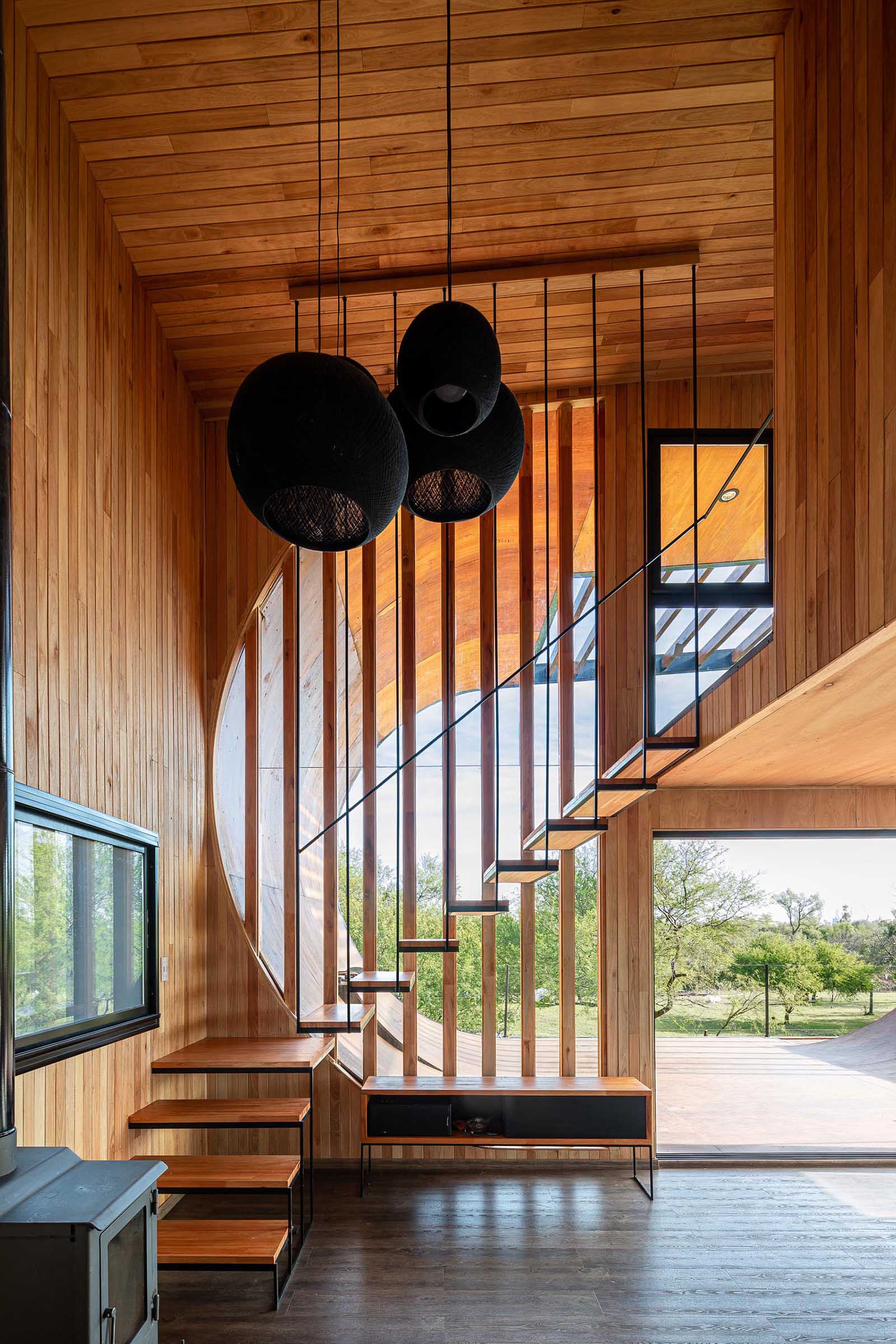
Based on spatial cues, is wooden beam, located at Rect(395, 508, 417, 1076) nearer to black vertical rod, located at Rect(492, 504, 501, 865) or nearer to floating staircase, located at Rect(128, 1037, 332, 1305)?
black vertical rod, located at Rect(492, 504, 501, 865)

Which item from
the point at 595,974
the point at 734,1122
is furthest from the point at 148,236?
the point at 734,1122

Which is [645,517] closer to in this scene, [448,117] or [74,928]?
[448,117]

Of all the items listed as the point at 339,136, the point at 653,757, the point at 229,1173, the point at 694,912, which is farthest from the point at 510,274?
the point at 229,1173

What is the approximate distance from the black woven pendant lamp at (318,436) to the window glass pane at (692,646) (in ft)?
6.48

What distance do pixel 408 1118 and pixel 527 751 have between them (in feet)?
6.79

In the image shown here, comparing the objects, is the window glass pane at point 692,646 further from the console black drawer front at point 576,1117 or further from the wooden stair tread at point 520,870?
the console black drawer front at point 576,1117

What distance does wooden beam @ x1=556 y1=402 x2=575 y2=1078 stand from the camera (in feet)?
18.8

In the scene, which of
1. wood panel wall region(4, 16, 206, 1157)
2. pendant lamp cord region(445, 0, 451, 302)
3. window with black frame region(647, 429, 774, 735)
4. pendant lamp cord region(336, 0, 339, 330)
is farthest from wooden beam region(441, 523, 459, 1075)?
pendant lamp cord region(445, 0, 451, 302)

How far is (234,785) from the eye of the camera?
6.21 metres

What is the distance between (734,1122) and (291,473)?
5242 millimetres

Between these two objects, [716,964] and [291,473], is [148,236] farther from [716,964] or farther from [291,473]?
[716,964]

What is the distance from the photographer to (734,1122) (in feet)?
19.5

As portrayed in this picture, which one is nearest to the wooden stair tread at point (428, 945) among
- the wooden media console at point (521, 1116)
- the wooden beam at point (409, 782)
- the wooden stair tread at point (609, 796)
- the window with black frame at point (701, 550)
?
the wooden beam at point (409, 782)

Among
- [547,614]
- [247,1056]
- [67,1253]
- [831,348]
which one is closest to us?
[67,1253]
